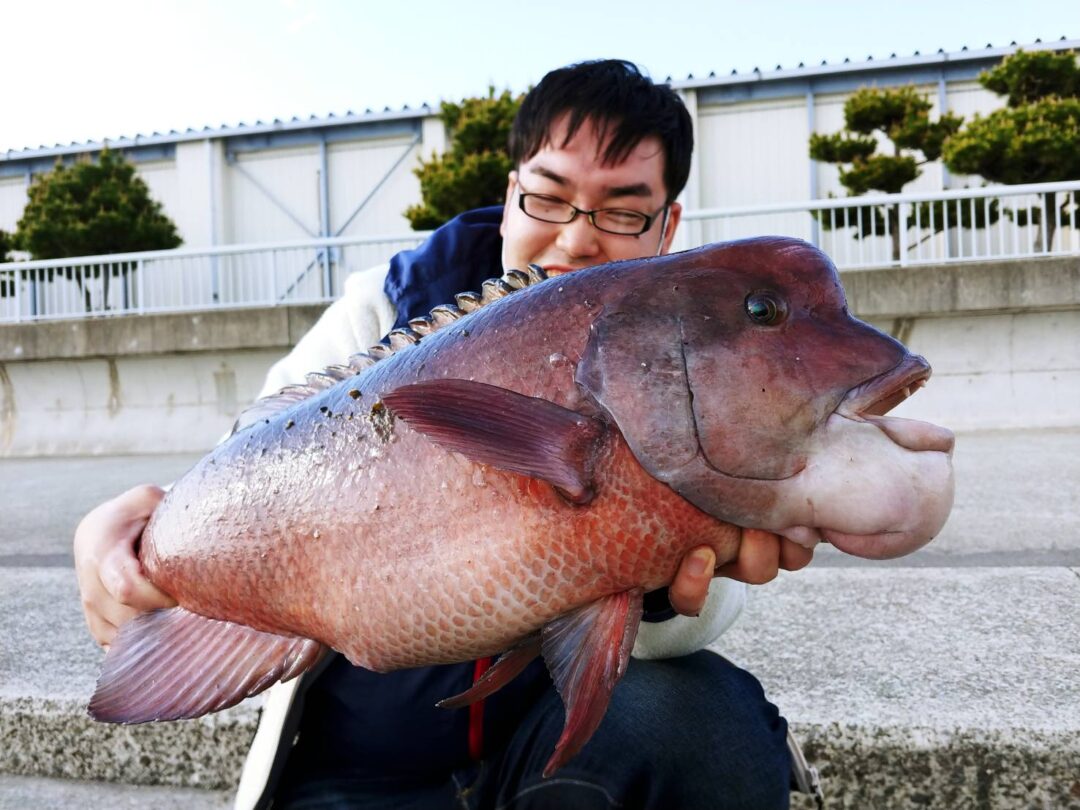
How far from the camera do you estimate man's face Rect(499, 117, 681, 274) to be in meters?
1.97

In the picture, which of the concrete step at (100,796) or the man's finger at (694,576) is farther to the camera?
the concrete step at (100,796)

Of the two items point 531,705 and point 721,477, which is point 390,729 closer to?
point 531,705

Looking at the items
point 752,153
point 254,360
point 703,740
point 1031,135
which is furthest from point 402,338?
point 752,153

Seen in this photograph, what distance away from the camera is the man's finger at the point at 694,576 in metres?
1.13

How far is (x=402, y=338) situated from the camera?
1370 mm

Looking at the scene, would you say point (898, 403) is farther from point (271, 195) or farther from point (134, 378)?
→ point (271, 195)

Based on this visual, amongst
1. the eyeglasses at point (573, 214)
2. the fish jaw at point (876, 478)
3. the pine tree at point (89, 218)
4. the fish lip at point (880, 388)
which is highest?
the pine tree at point (89, 218)

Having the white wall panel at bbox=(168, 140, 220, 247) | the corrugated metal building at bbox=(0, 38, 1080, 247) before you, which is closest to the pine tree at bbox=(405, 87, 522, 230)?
the corrugated metal building at bbox=(0, 38, 1080, 247)

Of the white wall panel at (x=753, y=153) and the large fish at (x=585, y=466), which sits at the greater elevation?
the white wall panel at (x=753, y=153)

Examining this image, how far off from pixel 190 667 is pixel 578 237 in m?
1.17

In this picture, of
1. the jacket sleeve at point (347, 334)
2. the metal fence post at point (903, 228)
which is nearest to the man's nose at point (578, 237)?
the jacket sleeve at point (347, 334)

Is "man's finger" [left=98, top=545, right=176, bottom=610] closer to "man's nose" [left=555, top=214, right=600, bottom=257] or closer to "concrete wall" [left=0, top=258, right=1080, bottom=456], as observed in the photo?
"man's nose" [left=555, top=214, right=600, bottom=257]

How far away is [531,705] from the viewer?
187 cm

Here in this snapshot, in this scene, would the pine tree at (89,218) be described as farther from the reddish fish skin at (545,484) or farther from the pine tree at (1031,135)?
the reddish fish skin at (545,484)
